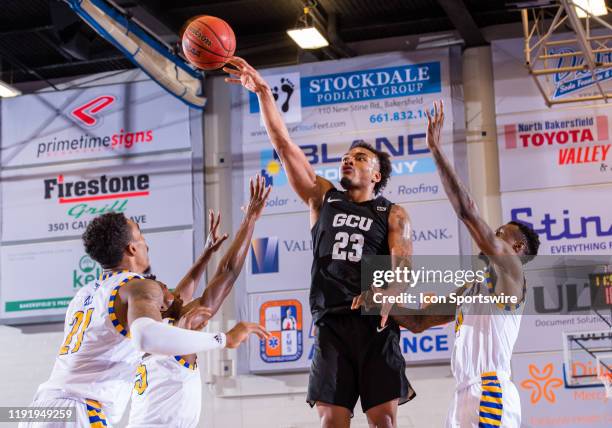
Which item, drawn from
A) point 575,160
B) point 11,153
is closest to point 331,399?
point 575,160

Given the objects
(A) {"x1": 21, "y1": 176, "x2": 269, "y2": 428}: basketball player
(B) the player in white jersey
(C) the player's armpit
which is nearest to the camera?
(C) the player's armpit

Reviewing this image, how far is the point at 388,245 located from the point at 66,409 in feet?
7.42

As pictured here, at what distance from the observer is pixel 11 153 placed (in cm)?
1179

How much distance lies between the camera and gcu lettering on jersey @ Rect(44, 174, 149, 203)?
36.9ft

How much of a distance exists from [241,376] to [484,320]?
215 inches

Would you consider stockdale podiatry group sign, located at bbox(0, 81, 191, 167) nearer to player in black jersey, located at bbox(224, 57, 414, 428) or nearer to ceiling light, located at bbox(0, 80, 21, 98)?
ceiling light, located at bbox(0, 80, 21, 98)

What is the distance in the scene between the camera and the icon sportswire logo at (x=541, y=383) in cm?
939

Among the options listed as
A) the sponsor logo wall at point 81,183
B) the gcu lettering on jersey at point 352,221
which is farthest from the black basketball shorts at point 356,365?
the sponsor logo wall at point 81,183

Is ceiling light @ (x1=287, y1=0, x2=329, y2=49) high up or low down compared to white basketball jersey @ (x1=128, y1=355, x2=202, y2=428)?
up

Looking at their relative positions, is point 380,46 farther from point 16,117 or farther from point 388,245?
point 388,245

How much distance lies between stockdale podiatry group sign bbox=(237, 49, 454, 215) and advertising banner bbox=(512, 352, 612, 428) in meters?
2.24

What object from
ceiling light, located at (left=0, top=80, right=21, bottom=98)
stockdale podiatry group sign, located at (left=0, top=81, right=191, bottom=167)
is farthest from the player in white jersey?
ceiling light, located at (left=0, top=80, right=21, bottom=98)

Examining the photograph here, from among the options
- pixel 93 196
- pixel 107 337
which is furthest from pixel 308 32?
pixel 107 337

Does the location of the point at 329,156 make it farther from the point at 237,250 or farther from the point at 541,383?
the point at 237,250
